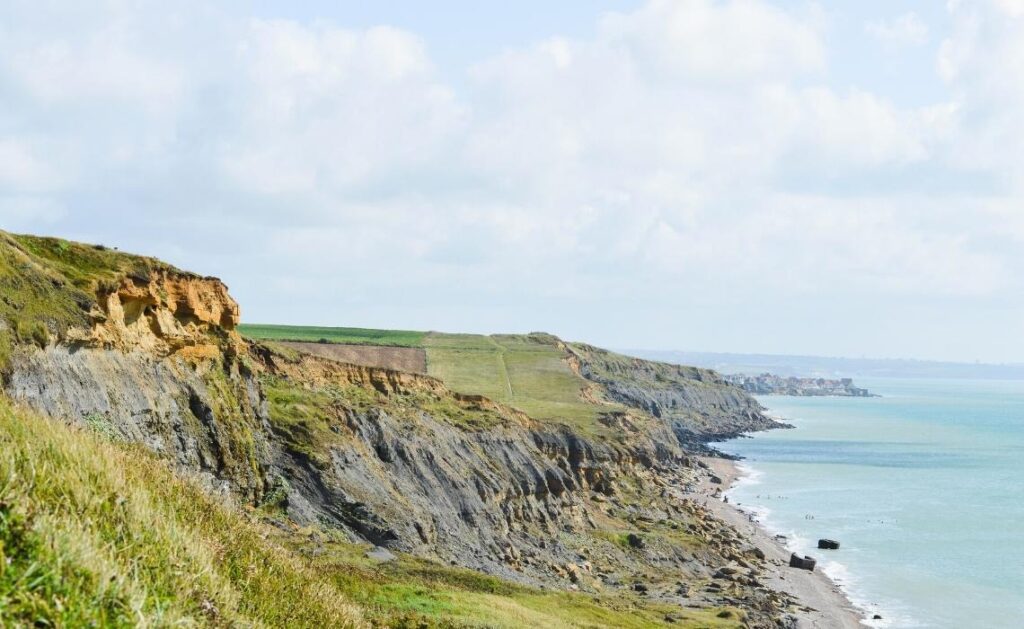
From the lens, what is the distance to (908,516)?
294 ft

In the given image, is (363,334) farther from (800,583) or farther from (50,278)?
(50,278)

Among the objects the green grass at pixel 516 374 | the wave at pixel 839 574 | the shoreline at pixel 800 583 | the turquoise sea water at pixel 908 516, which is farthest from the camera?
the green grass at pixel 516 374

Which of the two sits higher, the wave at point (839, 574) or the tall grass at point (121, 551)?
the tall grass at point (121, 551)

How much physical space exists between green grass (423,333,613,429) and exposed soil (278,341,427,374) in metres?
2.18

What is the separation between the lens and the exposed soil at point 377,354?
359 ft

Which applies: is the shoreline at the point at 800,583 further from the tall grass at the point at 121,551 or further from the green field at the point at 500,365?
the tall grass at the point at 121,551

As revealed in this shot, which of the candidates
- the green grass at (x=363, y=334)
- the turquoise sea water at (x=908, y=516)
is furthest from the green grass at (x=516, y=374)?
the turquoise sea water at (x=908, y=516)

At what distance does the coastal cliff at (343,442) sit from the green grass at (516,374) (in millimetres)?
14654

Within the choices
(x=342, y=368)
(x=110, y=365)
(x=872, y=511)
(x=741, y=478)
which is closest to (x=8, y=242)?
(x=110, y=365)

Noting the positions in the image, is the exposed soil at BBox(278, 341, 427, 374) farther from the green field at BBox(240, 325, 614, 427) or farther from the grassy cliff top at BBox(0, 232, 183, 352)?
the grassy cliff top at BBox(0, 232, 183, 352)

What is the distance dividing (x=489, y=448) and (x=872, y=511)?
47.9 m

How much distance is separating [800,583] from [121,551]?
59.7 metres

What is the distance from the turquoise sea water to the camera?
198 ft

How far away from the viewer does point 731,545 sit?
70.7 meters
